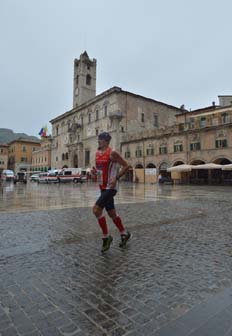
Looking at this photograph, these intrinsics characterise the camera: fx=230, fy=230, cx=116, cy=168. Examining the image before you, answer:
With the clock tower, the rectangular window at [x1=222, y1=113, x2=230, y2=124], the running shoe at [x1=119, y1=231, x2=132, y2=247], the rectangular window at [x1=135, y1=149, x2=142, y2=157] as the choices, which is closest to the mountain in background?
the clock tower

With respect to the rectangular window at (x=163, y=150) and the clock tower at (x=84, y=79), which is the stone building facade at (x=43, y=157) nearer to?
the clock tower at (x=84, y=79)

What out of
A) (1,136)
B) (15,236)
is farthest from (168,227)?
(1,136)

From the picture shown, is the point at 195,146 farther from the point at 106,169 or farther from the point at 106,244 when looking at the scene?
the point at 106,244

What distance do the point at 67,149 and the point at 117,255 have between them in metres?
58.9

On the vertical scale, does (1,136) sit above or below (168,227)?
above

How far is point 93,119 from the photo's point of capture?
51344 mm

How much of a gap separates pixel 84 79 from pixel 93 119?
51.6 ft

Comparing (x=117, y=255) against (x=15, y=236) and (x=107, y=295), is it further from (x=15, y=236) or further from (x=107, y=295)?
(x=15, y=236)

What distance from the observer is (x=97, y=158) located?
14.5 ft

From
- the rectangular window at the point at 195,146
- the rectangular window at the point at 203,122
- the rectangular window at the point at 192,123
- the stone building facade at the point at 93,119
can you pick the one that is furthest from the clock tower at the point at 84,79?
the rectangular window at the point at 195,146

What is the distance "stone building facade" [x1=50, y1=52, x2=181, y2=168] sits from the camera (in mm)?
45562

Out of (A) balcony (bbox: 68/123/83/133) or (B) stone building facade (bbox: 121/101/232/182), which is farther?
(A) balcony (bbox: 68/123/83/133)

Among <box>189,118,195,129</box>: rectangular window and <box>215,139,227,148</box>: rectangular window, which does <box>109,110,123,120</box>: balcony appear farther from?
<box>215,139,227,148</box>: rectangular window

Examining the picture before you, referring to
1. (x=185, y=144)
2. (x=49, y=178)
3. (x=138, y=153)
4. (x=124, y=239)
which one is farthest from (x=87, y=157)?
(x=124, y=239)
